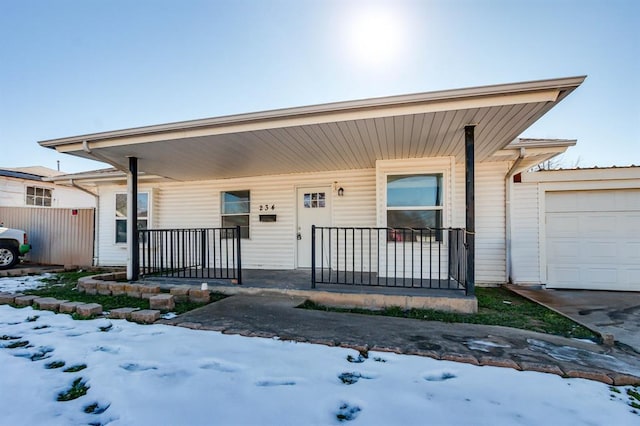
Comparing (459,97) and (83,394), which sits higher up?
(459,97)

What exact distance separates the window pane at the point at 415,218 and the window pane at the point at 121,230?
6.99 m

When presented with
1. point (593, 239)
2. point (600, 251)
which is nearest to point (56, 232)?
point (593, 239)

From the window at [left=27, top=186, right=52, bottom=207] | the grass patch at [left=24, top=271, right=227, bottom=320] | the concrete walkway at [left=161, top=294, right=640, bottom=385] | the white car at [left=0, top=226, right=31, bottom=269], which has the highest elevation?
the window at [left=27, top=186, right=52, bottom=207]

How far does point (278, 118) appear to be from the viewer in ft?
12.0

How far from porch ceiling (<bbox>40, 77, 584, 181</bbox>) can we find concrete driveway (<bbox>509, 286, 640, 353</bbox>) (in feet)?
7.89

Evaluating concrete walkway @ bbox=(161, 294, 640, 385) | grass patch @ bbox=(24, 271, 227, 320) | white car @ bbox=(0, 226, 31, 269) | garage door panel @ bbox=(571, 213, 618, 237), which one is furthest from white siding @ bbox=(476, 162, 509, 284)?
white car @ bbox=(0, 226, 31, 269)

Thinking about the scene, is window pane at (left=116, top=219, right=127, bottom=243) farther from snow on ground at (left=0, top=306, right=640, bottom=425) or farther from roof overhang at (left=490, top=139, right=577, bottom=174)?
roof overhang at (left=490, top=139, right=577, bottom=174)

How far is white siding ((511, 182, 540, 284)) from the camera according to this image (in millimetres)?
5535

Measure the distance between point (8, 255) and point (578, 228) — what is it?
12.9 m

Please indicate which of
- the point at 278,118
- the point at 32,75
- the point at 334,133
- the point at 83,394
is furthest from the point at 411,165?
the point at 32,75

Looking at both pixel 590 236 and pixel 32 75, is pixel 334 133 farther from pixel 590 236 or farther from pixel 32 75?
pixel 32 75

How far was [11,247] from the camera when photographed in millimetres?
7727

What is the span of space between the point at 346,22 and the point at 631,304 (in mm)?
6953

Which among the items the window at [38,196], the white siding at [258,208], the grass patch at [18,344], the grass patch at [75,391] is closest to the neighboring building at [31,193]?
the window at [38,196]
